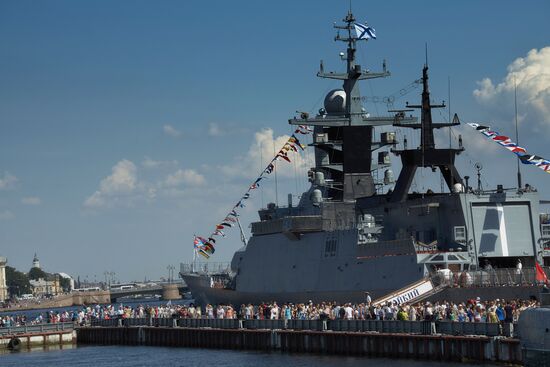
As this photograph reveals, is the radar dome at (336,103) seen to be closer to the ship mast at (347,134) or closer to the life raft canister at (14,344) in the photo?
the ship mast at (347,134)

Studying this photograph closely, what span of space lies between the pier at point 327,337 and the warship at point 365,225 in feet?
20.0

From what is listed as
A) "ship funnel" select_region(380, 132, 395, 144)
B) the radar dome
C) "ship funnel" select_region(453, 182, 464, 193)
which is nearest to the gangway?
"ship funnel" select_region(453, 182, 464, 193)

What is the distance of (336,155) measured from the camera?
67.1 meters

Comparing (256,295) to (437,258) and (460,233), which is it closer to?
(460,233)

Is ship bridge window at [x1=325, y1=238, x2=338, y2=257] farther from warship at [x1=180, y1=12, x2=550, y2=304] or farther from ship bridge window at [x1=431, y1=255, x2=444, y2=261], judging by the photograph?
ship bridge window at [x1=431, y1=255, x2=444, y2=261]

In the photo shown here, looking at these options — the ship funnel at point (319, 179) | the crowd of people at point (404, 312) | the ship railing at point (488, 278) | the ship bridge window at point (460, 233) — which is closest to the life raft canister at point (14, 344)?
the crowd of people at point (404, 312)

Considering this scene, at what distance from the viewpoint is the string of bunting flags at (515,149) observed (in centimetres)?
4700

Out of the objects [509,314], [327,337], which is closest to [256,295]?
[327,337]

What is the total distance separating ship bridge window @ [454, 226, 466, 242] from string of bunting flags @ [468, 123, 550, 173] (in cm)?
518

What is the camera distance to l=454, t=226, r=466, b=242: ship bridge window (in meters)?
51.7

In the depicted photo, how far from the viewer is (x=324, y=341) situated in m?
46.8

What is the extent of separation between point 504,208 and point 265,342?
41.4 ft

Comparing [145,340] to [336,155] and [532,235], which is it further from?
[532,235]

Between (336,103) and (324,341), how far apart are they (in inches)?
919
